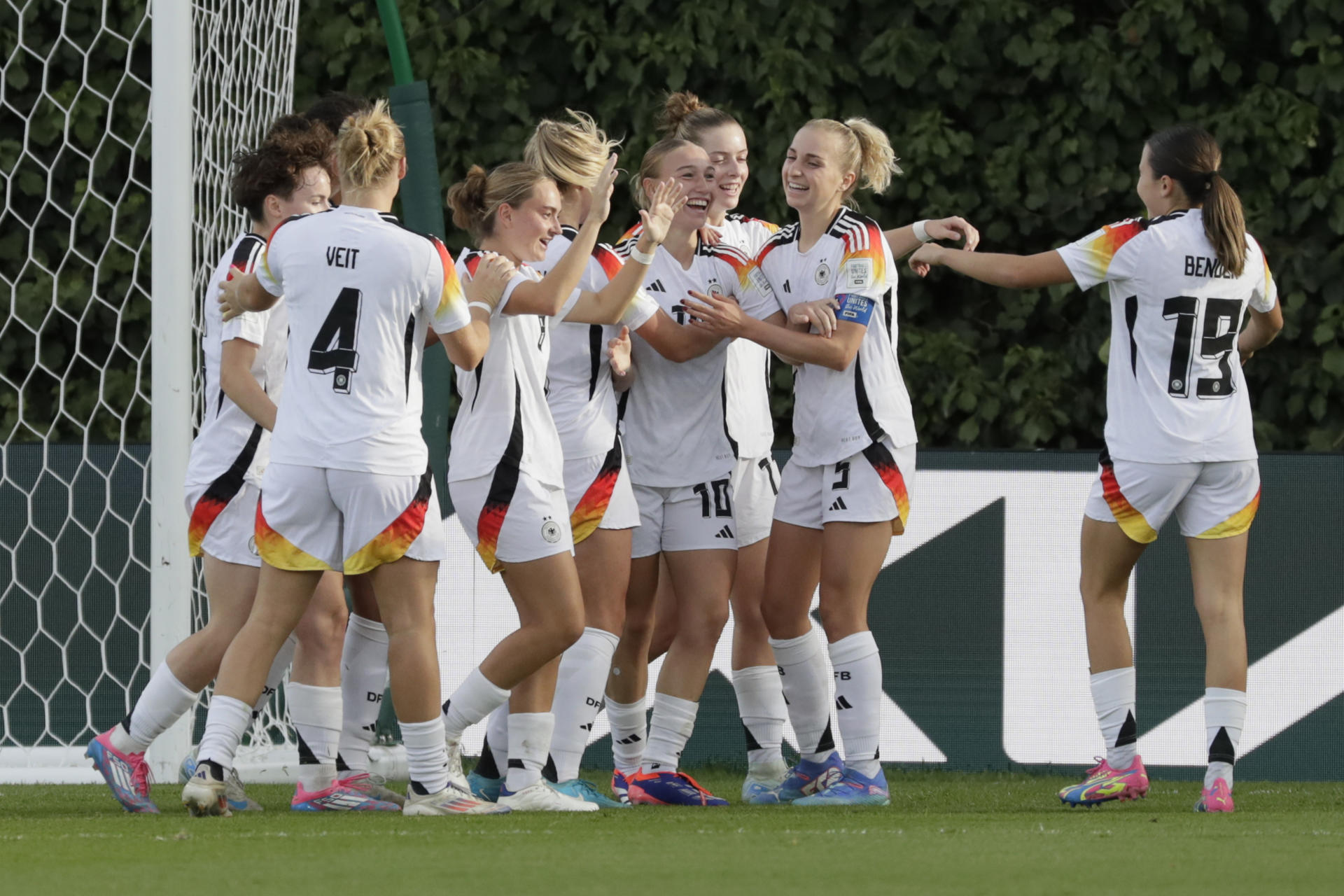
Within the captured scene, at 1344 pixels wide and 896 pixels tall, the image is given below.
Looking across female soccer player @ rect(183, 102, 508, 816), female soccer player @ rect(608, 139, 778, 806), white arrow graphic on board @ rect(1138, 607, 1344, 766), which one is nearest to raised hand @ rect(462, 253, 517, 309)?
female soccer player @ rect(183, 102, 508, 816)

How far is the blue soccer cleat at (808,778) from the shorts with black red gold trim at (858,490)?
2.36ft

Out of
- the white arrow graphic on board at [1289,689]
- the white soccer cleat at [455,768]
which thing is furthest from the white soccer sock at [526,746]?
the white arrow graphic on board at [1289,689]

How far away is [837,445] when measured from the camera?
17.2 ft

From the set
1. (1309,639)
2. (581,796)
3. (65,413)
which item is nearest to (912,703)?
(1309,639)

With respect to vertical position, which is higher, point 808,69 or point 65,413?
point 808,69

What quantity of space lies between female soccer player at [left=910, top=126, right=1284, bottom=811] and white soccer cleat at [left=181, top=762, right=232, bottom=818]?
90.3 inches

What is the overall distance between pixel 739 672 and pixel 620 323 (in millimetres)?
1190

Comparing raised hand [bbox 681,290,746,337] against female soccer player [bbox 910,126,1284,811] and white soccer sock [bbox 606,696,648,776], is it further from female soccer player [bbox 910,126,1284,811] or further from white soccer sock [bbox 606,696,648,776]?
white soccer sock [bbox 606,696,648,776]

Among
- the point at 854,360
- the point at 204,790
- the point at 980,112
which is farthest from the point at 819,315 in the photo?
the point at 980,112

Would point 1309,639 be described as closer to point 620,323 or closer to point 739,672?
point 739,672

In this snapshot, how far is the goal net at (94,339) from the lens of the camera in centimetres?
660

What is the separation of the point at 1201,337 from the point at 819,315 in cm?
104

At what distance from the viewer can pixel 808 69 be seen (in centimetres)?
815

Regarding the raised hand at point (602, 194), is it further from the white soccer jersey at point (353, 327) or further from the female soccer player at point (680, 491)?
the female soccer player at point (680, 491)
